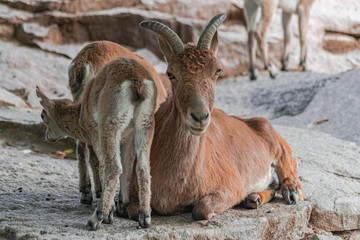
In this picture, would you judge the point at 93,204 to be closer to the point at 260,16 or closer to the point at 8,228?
the point at 8,228

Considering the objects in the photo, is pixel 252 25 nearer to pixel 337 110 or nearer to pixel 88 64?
pixel 337 110

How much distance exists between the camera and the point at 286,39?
47.3ft

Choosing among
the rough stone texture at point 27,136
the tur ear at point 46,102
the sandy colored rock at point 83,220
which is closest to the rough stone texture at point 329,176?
the sandy colored rock at point 83,220

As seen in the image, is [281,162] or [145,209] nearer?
[145,209]

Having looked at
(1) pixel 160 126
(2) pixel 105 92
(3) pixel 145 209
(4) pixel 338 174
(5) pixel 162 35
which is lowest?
(4) pixel 338 174

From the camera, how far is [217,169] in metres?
4.54

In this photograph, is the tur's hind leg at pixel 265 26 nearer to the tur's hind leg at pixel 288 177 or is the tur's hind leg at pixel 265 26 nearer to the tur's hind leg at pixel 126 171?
the tur's hind leg at pixel 288 177

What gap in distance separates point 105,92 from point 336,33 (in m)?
14.5

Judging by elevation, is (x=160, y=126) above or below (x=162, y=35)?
below

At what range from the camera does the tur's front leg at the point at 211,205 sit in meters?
4.14

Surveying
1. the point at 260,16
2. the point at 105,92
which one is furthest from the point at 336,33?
the point at 105,92

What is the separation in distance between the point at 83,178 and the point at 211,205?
4.20 feet

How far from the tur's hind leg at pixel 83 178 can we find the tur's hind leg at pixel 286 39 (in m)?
10.1

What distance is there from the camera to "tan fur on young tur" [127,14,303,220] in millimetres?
3875
